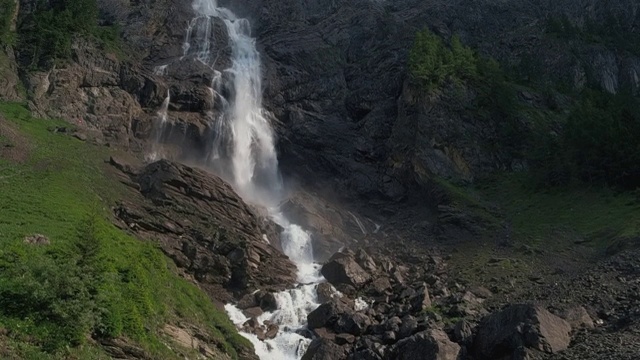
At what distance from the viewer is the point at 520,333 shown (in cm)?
2761

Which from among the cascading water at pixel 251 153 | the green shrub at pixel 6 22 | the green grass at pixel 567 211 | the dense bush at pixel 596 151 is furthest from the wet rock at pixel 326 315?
the green shrub at pixel 6 22


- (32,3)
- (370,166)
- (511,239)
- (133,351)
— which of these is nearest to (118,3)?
(32,3)

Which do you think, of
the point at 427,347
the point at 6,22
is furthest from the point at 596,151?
the point at 6,22

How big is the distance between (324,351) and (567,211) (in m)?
31.4

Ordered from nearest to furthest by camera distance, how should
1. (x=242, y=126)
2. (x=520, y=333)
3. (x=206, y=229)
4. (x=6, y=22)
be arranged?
(x=520, y=333) → (x=206, y=229) → (x=6, y=22) → (x=242, y=126)

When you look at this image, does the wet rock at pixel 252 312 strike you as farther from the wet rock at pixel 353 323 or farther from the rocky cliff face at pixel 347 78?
the rocky cliff face at pixel 347 78

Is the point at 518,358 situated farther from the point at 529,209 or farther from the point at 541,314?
the point at 529,209

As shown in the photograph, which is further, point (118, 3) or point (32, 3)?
point (118, 3)

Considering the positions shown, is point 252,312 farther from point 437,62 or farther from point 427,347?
point 437,62

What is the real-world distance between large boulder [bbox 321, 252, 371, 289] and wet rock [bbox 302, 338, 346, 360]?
9.91m

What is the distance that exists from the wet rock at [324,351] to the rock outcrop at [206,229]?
9.02 meters

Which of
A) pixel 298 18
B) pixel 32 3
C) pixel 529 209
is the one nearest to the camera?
pixel 529 209

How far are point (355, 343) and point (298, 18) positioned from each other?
70.7 m

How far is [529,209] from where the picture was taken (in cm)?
5462
